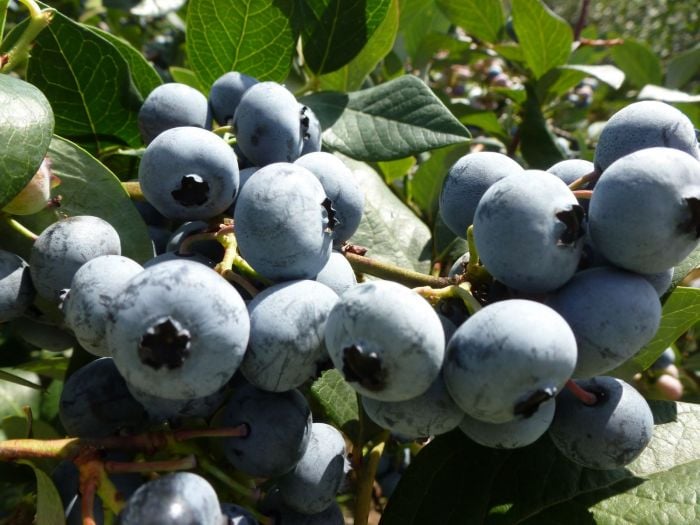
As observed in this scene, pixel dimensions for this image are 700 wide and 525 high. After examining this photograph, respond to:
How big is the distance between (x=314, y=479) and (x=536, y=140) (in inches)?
61.4

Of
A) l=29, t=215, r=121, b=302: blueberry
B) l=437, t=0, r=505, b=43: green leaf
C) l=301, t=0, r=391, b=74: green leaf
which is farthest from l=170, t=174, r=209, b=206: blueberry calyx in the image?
l=437, t=0, r=505, b=43: green leaf

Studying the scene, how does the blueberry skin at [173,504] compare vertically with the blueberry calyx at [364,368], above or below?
below

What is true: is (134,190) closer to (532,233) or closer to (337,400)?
(337,400)

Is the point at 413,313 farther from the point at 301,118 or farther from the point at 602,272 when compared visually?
the point at 301,118

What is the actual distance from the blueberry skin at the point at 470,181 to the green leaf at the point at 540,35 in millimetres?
1197

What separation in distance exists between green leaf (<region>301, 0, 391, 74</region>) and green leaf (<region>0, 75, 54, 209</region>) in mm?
762

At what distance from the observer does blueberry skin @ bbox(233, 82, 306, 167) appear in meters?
1.10

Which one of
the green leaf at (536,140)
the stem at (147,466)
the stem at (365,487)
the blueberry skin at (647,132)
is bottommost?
the stem at (365,487)

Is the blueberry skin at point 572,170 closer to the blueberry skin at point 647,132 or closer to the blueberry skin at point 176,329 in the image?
the blueberry skin at point 647,132

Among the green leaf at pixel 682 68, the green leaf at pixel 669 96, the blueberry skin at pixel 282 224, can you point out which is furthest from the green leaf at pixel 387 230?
the green leaf at pixel 682 68

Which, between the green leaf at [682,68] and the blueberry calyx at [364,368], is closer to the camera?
the blueberry calyx at [364,368]

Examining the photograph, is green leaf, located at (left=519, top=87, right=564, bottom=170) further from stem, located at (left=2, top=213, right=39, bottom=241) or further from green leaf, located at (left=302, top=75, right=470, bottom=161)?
stem, located at (left=2, top=213, right=39, bottom=241)

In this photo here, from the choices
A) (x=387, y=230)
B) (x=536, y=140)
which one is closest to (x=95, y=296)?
(x=387, y=230)

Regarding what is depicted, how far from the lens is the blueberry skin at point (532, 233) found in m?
0.78
